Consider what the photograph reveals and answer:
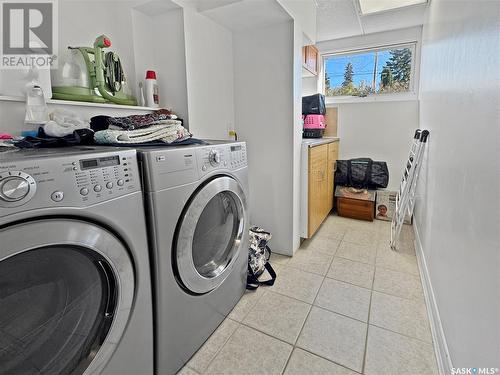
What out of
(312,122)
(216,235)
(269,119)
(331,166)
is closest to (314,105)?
(312,122)

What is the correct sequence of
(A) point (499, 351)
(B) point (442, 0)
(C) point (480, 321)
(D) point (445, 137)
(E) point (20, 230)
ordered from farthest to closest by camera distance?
(B) point (442, 0) < (D) point (445, 137) < (C) point (480, 321) < (A) point (499, 351) < (E) point (20, 230)

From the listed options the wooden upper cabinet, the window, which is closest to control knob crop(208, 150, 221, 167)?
the wooden upper cabinet

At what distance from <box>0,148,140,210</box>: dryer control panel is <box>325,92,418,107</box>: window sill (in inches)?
116

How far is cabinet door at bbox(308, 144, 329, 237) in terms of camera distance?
220 centimetres

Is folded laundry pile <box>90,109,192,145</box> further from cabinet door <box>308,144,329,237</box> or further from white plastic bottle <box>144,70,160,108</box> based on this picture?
cabinet door <box>308,144,329,237</box>

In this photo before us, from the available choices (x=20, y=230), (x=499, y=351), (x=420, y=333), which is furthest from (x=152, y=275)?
(x=420, y=333)

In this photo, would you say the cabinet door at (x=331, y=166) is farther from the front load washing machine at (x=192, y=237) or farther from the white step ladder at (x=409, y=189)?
the front load washing machine at (x=192, y=237)

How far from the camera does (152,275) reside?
97cm

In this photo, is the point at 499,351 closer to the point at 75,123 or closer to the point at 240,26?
the point at 75,123

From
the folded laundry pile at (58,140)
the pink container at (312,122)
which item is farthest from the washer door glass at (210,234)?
the pink container at (312,122)

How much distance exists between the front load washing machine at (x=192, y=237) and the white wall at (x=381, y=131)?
2.23m

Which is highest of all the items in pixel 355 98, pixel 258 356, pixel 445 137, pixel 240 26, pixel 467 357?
pixel 240 26

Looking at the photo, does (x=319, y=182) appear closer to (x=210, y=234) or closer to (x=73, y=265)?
(x=210, y=234)

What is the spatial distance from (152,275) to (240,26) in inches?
71.5
